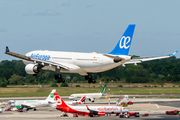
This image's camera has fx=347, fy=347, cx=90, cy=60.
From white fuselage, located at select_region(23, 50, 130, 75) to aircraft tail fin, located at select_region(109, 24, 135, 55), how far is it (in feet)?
5.23

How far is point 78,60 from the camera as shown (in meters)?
75.8

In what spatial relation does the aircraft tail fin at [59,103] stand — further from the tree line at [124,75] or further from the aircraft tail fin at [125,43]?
the aircraft tail fin at [125,43]

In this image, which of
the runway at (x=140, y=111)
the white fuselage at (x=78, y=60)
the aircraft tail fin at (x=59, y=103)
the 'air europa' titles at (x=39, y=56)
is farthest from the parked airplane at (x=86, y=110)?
the 'air europa' titles at (x=39, y=56)

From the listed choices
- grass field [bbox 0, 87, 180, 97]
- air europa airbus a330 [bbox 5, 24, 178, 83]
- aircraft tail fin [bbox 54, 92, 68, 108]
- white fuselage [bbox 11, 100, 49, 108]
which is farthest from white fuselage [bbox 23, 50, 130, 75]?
grass field [bbox 0, 87, 180, 97]

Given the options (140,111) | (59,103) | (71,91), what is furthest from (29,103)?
(71,91)

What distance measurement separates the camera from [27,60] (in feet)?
257

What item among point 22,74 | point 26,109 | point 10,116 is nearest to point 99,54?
point 10,116

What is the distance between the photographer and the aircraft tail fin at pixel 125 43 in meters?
74.1

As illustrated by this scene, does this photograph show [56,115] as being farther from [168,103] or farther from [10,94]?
[10,94]

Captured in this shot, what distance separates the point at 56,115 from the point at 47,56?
2412cm

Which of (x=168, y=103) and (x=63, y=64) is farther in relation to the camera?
(x=168, y=103)

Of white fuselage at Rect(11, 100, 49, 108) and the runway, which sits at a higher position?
white fuselage at Rect(11, 100, 49, 108)

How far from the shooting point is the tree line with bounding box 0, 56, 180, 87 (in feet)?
330

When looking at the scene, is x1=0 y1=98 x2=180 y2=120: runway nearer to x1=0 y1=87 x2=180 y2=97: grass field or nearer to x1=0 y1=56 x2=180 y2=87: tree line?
x1=0 y1=56 x2=180 y2=87: tree line
